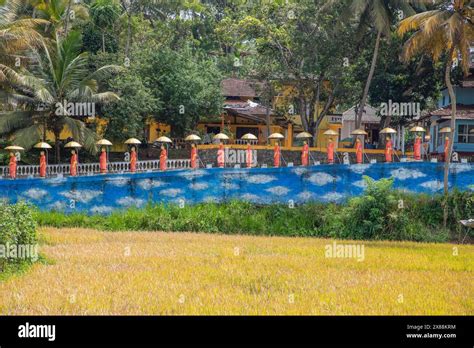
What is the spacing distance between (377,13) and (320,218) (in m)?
10.4

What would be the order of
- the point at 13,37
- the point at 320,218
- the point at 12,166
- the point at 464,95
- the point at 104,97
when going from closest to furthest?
the point at 13,37, the point at 320,218, the point at 12,166, the point at 104,97, the point at 464,95

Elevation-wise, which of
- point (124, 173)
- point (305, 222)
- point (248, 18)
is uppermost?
point (248, 18)

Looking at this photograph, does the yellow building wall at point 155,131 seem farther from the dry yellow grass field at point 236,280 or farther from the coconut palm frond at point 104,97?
the dry yellow grass field at point 236,280

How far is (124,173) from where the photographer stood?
960 inches

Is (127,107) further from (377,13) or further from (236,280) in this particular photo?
(236,280)

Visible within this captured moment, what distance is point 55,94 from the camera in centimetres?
2702

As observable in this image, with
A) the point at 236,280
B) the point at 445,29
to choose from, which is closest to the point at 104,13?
the point at 445,29

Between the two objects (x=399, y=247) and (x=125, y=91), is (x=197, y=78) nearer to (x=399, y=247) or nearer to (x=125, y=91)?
(x=125, y=91)

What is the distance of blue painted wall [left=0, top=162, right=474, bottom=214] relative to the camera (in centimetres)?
2378

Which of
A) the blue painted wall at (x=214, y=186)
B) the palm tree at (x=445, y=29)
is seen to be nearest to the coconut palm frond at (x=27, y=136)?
the blue painted wall at (x=214, y=186)

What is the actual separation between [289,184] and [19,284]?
578 inches

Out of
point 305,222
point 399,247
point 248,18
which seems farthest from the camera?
point 248,18
